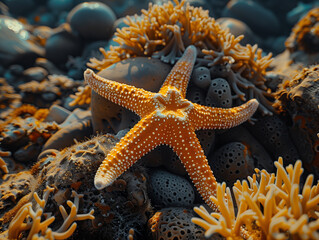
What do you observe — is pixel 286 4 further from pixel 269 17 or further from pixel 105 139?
pixel 105 139

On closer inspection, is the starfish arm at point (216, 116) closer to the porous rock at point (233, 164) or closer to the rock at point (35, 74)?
the porous rock at point (233, 164)

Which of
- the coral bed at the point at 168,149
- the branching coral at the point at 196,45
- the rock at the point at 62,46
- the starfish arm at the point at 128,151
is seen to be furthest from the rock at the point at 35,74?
the starfish arm at the point at 128,151

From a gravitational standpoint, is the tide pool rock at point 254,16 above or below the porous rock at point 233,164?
above

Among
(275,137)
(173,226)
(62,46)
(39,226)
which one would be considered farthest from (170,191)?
(62,46)

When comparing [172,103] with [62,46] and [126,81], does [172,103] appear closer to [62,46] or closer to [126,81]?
[126,81]

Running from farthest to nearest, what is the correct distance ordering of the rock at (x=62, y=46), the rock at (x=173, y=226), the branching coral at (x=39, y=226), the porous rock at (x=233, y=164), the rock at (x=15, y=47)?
1. the rock at (x=62, y=46)
2. the rock at (x=15, y=47)
3. the porous rock at (x=233, y=164)
4. the rock at (x=173, y=226)
5. the branching coral at (x=39, y=226)

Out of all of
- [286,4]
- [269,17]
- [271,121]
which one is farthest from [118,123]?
[286,4]

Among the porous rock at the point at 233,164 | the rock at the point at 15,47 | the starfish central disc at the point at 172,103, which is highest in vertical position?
the starfish central disc at the point at 172,103
